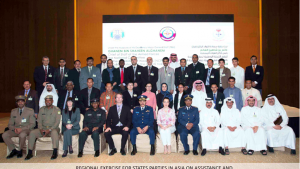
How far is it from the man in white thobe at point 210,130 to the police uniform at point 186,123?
15cm

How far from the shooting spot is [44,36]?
7.75 m

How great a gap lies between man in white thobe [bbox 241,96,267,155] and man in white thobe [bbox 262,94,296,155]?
0.17 meters

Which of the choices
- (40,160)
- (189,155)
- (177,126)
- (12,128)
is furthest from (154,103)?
(12,128)

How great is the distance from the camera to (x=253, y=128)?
4.34m

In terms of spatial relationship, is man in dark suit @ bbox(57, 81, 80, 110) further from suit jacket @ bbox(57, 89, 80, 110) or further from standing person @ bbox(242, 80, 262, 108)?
standing person @ bbox(242, 80, 262, 108)

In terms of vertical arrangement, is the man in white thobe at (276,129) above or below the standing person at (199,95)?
below

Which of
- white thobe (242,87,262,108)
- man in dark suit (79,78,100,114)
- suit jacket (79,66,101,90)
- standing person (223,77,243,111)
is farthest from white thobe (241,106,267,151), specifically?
suit jacket (79,66,101,90)

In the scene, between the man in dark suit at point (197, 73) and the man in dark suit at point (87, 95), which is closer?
the man in dark suit at point (87, 95)

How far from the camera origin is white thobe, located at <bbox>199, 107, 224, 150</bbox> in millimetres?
4211

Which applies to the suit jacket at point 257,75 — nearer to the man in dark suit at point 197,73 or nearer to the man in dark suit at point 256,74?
the man in dark suit at point 256,74

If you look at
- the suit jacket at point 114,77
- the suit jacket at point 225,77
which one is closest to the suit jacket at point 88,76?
the suit jacket at point 114,77

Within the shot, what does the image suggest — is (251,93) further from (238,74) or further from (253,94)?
(238,74)

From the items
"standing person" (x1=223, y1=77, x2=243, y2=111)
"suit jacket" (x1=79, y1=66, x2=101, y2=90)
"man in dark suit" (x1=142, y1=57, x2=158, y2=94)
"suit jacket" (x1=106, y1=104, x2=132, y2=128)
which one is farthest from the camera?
"man in dark suit" (x1=142, y1=57, x2=158, y2=94)

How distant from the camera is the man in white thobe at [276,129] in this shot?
423cm
